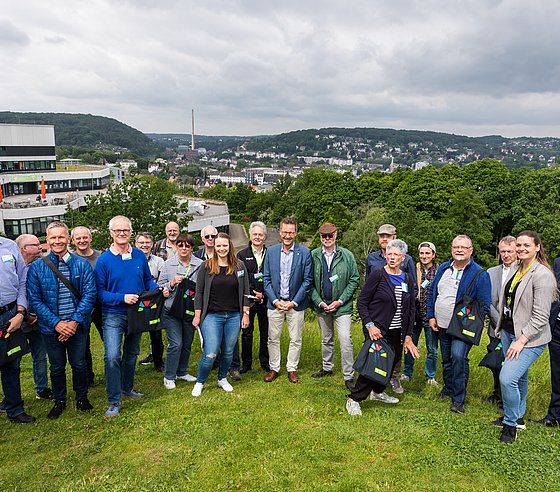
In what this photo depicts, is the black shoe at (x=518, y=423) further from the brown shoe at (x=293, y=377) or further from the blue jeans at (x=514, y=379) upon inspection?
the brown shoe at (x=293, y=377)

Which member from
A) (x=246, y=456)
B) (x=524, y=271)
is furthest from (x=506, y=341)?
(x=246, y=456)

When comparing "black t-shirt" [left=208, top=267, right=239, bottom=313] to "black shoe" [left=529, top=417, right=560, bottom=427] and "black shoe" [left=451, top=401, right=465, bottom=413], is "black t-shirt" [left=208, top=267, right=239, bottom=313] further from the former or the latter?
"black shoe" [left=529, top=417, right=560, bottom=427]

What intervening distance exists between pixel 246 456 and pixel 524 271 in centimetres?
338

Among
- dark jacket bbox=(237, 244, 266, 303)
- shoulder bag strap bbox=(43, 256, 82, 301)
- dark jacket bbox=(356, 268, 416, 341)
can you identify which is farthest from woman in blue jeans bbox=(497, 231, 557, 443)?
shoulder bag strap bbox=(43, 256, 82, 301)

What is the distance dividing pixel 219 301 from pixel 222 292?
0.12 meters

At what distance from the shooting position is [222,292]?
545 centimetres

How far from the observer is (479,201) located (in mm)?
31484

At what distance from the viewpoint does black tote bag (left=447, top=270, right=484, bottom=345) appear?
5023 millimetres

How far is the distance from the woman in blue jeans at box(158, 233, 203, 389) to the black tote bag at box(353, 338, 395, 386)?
2.39 meters

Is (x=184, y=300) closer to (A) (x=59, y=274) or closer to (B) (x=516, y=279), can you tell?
(A) (x=59, y=274)

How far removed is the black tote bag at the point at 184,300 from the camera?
5727 millimetres

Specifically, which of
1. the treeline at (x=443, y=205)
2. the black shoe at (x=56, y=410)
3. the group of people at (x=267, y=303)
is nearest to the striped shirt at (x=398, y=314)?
the group of people at (x=267, y=303)

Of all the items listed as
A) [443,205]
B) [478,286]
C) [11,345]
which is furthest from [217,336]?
[443,205]

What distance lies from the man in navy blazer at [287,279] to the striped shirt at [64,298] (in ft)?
8.06
